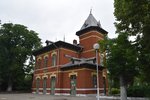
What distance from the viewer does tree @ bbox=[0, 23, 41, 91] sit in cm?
3675

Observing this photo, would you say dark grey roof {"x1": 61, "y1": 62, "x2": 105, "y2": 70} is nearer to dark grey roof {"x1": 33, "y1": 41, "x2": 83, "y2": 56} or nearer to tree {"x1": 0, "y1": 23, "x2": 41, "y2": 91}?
dark grey roof {"x1": 33, "y1": 41, "x2": 83, "y2": 56}

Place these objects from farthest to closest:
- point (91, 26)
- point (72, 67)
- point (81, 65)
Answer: point (91, 26)
point (72, 67)
point (81, 65)

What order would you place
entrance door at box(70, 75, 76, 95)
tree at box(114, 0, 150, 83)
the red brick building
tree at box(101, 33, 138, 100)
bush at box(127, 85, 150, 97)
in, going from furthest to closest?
entrance door at box(70, 75, 76, 95) < the red brick building < bush at box(127, 85, 150, 97) < tree at box(101, 33, 138, 100) < tree at box(114, 0, 150, 83)

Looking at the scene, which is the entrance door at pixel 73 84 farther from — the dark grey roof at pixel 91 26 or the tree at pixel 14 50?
the tree at pixel 14 50

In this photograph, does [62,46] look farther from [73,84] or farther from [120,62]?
[120,62]

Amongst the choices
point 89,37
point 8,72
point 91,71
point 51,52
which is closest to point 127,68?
point 91,71

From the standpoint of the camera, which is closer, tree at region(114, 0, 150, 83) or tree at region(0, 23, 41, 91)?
tree at region(114, 0, 150, 83)

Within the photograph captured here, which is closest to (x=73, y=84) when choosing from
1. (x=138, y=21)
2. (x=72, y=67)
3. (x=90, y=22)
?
(x=72, y=67)

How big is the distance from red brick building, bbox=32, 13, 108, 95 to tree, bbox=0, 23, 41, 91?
16.0 ft

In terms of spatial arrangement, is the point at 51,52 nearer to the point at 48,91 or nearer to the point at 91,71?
the point at 48,91

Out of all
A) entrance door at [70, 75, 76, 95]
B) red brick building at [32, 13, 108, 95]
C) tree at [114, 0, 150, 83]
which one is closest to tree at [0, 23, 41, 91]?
red brick building at [32, 13, 108, 95]

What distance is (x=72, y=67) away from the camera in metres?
26.6

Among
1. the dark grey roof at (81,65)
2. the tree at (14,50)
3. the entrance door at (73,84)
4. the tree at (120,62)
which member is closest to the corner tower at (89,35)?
the dark grey roof at (81,65)

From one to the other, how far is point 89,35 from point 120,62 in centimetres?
1347
